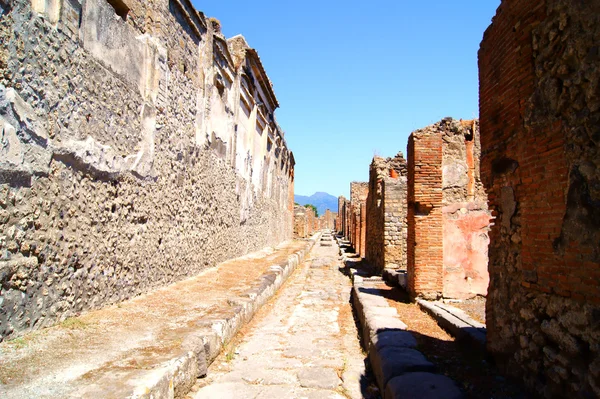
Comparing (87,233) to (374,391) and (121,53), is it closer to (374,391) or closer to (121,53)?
(121,53)

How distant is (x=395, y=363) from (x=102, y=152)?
3474 millimetres

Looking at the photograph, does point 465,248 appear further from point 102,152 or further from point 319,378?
point 102,152

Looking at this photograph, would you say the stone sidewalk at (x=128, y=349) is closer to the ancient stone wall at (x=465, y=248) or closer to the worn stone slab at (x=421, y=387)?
the worn stone slab at (x=421, y=387)

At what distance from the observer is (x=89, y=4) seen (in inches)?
175

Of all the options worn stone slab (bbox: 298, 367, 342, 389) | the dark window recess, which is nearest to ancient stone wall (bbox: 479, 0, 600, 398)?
worn stone slab (bbox: 298, 367, 342, 389)

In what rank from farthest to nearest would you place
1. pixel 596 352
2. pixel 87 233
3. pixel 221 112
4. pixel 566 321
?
pixel 221 112 → pixel 87 233 → pixel 566 321 → pixel 596 352

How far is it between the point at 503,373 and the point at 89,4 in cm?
490

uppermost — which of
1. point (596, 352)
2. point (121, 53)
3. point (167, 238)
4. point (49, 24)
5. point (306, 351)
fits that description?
point (121, 53)

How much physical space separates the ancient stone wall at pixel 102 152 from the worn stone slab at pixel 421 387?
2714mm

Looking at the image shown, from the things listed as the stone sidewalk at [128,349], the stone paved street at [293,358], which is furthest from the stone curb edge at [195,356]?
the stone paved street at [293,358]

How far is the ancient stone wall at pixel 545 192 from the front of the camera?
238 cm

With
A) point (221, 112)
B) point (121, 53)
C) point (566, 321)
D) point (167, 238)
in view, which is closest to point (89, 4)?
point (121, 53)

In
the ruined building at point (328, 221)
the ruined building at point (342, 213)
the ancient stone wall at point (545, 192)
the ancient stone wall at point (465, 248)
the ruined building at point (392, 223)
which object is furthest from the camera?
the ruined building at point (328, 221)

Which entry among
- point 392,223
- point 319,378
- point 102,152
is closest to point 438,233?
point 392,223
